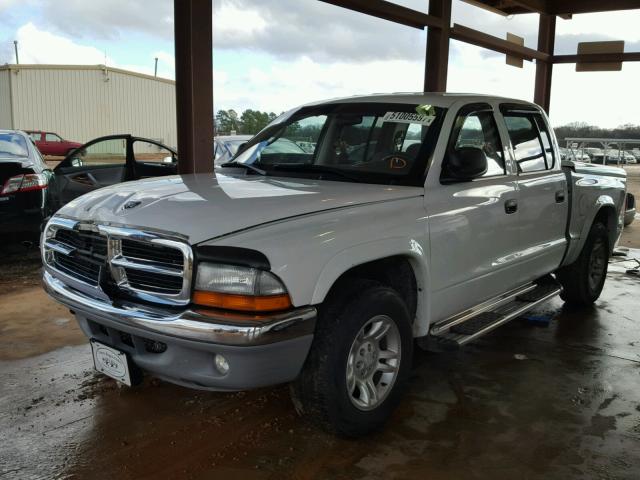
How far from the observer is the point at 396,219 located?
3113mm

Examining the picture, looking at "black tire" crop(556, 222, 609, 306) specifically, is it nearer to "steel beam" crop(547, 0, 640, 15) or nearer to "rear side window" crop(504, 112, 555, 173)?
"rear side window" crop(504, 112, 555, 173)

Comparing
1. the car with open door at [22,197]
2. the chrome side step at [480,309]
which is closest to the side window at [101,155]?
the car with open door at [22,197]

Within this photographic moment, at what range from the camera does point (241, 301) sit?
250 cm

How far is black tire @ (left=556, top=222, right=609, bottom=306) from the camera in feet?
18.1

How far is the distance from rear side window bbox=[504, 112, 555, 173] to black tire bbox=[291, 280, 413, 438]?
1.91m

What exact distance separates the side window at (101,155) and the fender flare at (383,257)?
5.77 meters

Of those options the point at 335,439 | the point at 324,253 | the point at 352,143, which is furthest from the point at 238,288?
the point at 352,143

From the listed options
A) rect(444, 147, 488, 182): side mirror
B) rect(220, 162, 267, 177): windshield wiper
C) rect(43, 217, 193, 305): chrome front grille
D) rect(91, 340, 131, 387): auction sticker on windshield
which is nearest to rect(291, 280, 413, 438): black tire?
rect(43, 217, 193, 305): chrome front grille

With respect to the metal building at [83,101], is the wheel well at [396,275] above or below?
below

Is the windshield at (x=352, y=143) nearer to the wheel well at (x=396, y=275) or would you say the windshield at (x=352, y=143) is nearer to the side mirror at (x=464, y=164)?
the side mirror at (x=464, y=164)

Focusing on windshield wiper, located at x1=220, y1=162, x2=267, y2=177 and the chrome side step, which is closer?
the chrome side step

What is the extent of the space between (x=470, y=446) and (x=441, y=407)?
1.49ft

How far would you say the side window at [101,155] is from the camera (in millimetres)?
8250

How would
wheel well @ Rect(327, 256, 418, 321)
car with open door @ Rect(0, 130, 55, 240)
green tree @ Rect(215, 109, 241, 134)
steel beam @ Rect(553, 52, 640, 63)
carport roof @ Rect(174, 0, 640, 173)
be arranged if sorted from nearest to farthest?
1. wheel well @ Rect(327, 256, 418, 321)
2. carport roof @ Rect(174, 0, 640, 173)
3. car with open door @ Rect(0, 130, 55, 240)
4. steel beam @ Rect(553, 52, 640, 63)
5. green tree @ Rect(215, 109, 241, 134)
